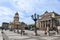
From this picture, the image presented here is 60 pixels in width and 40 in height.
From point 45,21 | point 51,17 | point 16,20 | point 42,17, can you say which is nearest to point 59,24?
point 51,17

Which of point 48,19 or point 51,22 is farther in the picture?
point 48,19

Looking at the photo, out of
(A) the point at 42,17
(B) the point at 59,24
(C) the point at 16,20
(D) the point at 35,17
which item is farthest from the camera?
(C) the point at 16,20

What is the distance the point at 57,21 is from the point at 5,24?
8700 cm

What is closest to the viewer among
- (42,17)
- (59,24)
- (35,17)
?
(35,17)

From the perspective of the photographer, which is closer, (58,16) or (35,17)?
(35,17)

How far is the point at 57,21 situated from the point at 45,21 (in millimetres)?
10653

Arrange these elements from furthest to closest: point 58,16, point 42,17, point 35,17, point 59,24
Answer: point 42,17, point 58,16, point 59,24, point 35,17

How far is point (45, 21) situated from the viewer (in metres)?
85.6

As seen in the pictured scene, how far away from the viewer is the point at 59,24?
73.6 m

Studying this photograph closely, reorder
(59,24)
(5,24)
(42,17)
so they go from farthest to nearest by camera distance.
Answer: (5,24), (42,17), (59,24)

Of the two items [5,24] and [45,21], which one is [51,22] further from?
[5,24]

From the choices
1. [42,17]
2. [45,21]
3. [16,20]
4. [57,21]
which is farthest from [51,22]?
[16,20]

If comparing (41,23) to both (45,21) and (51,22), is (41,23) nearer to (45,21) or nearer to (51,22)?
(45,21)

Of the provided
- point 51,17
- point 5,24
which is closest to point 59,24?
point 51,17
